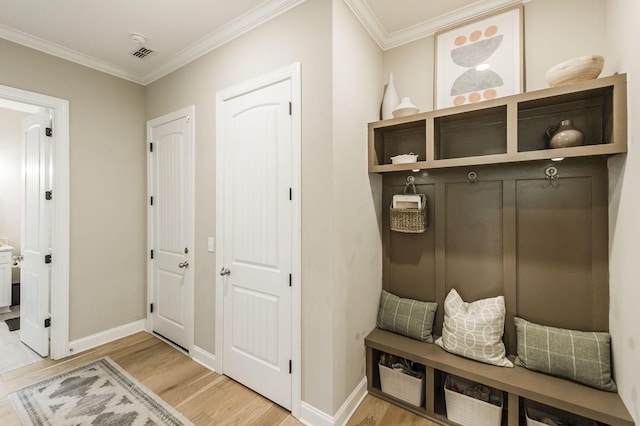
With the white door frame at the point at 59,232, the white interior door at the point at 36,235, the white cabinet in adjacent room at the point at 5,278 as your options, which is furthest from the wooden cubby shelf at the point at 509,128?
the white cabinet in adjacent room at the point at 5,278

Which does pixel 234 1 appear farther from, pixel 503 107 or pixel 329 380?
pixel 329 380

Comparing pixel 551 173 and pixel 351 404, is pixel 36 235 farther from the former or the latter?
pixel 551 173

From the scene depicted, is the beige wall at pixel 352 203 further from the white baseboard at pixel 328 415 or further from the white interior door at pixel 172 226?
the white interior door at pixel 172 226

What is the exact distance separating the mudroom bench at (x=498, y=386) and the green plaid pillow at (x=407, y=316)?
0.17 ft

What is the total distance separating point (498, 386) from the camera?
1633mm

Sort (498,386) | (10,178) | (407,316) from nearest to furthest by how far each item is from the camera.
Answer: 1. (498,386)
2. (407,316)
3. (10,178)

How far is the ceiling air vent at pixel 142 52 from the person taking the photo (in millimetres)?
2568

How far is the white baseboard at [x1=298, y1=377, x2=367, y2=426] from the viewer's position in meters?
1.76

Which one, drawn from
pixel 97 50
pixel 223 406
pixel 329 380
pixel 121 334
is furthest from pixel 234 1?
pixel 121 334

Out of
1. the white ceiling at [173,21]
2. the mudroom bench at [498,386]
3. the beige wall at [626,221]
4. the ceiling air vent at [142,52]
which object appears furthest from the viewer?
the ceiling air vent at [142,52]

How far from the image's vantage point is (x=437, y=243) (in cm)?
217

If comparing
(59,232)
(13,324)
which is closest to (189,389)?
(59,232)

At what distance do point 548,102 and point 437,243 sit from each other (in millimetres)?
1113

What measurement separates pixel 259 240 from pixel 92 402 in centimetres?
166
